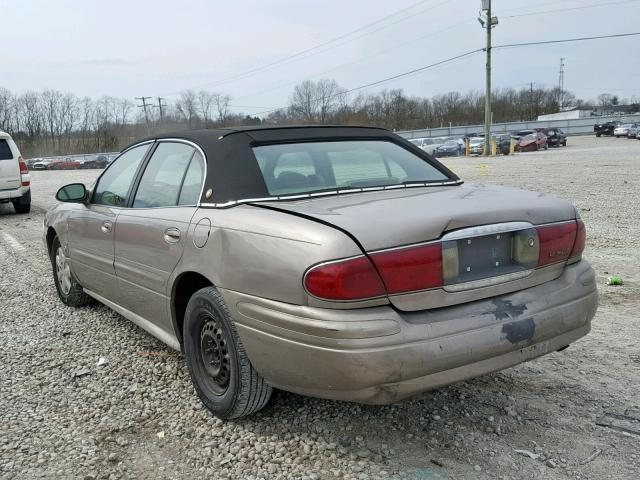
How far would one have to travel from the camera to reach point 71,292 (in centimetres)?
503

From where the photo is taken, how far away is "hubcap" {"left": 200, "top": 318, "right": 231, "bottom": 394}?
114 inches

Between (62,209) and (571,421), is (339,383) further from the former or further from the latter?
(62,209)

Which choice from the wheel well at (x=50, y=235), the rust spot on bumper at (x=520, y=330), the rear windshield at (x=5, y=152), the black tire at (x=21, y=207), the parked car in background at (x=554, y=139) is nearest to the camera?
the rust spot on bumper at (x=520, y=330)

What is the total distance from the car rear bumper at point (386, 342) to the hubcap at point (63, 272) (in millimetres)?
2952

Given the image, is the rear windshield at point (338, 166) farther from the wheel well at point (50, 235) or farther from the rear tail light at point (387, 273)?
the wheel well at point (50, 235)

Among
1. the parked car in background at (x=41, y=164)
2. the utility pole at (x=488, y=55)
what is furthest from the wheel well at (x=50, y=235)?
the parked car in background at (x=41, y=164)

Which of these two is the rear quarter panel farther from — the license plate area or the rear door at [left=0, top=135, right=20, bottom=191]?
the rear door at [left=0, top=135, right=20, bottom=191]

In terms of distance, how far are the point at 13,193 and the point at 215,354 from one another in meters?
11.7

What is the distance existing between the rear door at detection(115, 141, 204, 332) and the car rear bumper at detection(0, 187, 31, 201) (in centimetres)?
1033

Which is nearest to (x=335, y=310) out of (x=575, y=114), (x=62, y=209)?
(x=62, y=209)

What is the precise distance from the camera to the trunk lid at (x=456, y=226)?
93.5 inches

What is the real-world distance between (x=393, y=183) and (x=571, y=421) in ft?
5.21

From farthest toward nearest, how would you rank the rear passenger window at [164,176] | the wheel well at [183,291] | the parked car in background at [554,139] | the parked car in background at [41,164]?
the parked car in background at [41,164], the parked car in background at [554,139], the rear passenger window at [164,176], the wheel well at [183,291]

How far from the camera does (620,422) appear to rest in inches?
112
